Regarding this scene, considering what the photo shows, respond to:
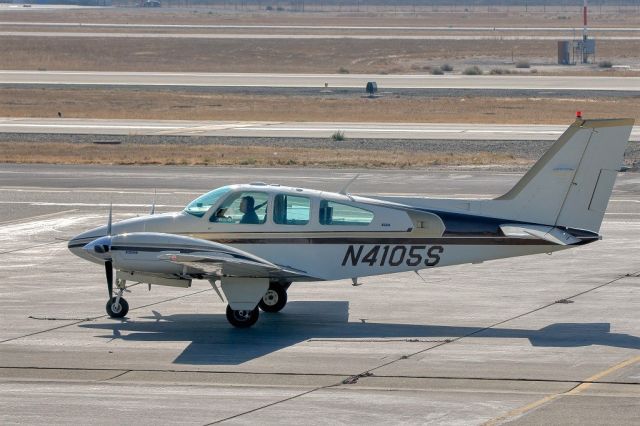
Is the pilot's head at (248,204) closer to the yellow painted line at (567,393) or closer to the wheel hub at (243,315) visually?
the wheel hub at (243,315)

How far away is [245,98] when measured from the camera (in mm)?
Answer: 73375

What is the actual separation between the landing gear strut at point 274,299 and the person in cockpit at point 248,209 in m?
1.46

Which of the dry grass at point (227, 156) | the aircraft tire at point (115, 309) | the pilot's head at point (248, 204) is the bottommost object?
the aircraft tire at point (115, 309)

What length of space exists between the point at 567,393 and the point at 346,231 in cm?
588

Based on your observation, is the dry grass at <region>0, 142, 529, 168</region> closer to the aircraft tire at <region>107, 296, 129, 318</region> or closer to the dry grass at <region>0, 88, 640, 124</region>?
the dry grass at <region>0, 88, 640, 124</region>

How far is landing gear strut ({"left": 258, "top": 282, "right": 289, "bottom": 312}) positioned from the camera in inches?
830

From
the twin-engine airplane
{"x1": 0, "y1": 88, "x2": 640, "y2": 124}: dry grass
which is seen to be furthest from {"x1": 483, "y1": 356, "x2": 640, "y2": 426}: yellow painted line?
{"x1": 0, "y1": 88, "x2": 640, "y2": 124}: dry grass

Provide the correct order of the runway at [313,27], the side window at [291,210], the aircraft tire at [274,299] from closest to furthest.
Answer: the side window at [291,210]
the aircraft tire at [274,299]
the runway at [313,27]

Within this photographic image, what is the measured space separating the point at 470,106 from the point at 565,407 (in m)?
54.4

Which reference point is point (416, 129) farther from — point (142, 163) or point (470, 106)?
point (142, 163)

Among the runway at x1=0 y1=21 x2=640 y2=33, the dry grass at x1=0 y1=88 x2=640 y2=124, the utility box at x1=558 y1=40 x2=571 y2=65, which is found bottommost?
the dry grass at x1=0 y1=88 x2=640 y2=124

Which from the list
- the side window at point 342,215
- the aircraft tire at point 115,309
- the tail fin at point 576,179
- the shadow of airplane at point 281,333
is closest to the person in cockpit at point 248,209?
the side window at point 342,215

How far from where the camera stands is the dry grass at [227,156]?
45.9 meters

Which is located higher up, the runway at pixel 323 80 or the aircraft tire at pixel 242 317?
the runway at pixel 323 80
